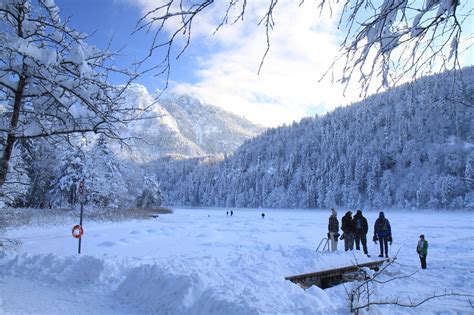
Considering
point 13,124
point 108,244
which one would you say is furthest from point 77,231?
point 13,124

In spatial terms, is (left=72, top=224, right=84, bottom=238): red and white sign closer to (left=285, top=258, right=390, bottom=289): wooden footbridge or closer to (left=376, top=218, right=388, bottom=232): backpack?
(left=285, top=258, right=390, bottom=289): wooden footbridge

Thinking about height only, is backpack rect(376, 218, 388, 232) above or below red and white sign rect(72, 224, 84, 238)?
above

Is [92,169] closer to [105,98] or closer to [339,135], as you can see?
[105,98]

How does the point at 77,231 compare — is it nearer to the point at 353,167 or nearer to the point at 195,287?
the point at 195,287

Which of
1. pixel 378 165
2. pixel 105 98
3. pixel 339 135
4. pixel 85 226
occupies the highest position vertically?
pixel 339 135

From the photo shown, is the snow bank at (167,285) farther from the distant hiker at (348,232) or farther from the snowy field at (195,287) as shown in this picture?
the distant hiker at (348,232)

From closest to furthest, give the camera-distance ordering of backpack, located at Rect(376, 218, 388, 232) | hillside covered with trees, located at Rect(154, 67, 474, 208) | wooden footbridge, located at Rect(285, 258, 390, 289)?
wooden footbridge, located at Rect(285, 258, 390, 289) → backpack, located at Rect(376, 218, 388, 232) → hillside covered with trees, located at Rect(154, 67, 474, 208)

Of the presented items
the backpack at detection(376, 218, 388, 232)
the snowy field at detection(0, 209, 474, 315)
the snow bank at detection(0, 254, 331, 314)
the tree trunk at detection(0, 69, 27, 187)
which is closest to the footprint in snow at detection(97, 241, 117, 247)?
the snowy field at detection(0, 209, 474, 315)

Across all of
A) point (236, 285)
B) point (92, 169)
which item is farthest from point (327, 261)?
point (92, 169)

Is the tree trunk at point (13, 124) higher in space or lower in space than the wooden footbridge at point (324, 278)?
higher

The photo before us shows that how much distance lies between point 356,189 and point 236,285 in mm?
98372

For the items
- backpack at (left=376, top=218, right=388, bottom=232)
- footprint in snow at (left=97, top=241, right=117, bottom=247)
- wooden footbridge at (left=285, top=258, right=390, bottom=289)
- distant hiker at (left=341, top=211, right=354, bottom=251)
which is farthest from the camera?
footprint in snow at (left=97, top=241, right=117, bottom=247)

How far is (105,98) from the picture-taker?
5547 mm

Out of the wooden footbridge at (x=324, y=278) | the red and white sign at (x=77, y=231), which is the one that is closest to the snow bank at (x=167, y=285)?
the wooden footbridge at (x=324, y=278)
